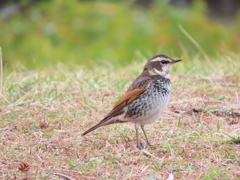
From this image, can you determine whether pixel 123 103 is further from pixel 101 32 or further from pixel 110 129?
pixel 101 32

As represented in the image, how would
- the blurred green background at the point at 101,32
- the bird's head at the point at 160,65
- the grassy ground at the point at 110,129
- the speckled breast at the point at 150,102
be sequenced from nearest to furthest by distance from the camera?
the grassy ground at the point at 110,129 < the speckled breast at the point at 150,102 < the bird's head at the point at 160,65 < the blurred green background at the point at 101,32

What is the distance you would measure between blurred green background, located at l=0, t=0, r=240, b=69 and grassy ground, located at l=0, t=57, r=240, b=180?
3950 mm

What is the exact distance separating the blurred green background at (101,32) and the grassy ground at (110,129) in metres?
3.95

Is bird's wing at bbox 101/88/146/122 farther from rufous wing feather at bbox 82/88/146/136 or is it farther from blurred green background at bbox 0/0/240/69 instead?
blurred green background at bbox 0/0/240/69

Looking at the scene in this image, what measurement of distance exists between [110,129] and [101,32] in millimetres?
7522

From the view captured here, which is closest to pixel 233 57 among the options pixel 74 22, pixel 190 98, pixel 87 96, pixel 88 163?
pixel 190 98

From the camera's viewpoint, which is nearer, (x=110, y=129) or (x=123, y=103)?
(x=123, y=103)

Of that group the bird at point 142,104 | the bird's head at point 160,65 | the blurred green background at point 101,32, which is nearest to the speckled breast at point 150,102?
the bird at point 142,104

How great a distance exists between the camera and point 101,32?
13141mm

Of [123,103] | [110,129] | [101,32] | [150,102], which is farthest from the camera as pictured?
[101,32]

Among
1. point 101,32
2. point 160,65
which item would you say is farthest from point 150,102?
point 101,32

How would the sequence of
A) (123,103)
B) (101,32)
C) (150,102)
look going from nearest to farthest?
(150,102) < (123,103) < (101,32)

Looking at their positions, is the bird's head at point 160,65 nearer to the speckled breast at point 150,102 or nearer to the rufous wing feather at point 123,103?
the speckled breast at point 150,102

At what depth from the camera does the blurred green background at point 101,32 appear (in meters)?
12.4
